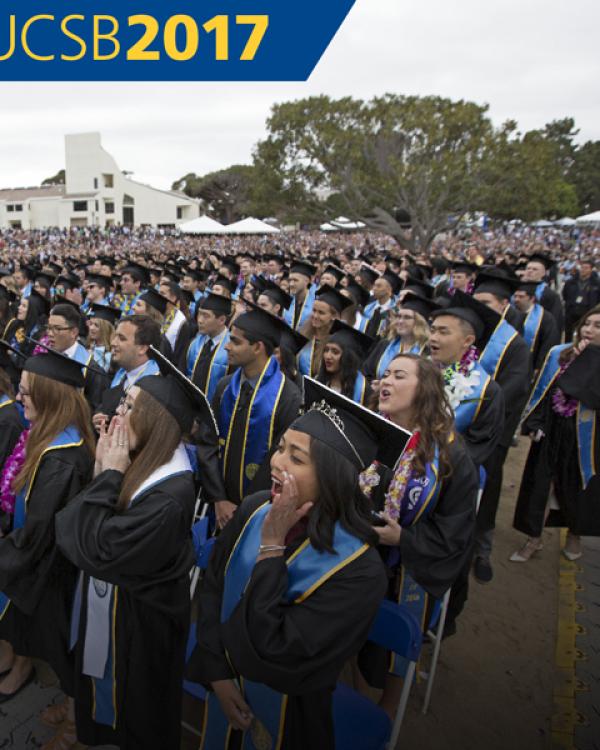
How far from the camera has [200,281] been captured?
10.3 metres

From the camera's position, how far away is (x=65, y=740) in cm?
251

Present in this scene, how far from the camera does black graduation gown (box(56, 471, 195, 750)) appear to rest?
6.50 ft

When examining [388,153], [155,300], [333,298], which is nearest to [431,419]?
[333,298]

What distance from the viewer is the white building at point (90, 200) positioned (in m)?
58.7

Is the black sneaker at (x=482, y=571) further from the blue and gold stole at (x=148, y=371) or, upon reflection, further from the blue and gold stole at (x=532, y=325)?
the blue and gold stole at (x=532, y=325)

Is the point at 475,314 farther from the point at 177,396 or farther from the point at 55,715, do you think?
the point at 55,715

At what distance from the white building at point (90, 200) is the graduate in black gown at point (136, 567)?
61564 mm

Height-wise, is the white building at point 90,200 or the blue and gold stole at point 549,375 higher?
the white building at point 90,200

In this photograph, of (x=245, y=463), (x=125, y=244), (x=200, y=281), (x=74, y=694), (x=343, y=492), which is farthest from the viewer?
(x=125, y=244)

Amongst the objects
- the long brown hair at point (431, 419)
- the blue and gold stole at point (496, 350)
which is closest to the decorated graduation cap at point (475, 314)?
the blue and gold stole at point (496, 350)

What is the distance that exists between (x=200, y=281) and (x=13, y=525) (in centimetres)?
796

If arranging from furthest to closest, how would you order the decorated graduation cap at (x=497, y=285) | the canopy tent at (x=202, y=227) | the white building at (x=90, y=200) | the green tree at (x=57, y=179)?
the green tree at (x=57, y=179)
the white building at (x=90, y=200)
the canopy tent at (x=202, y=227)
the decorated graduation cap at (x=497, y=285)

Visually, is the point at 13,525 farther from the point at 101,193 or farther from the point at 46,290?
the point at 101,193

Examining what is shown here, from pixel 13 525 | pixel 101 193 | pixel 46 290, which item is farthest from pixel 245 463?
pixel 101 193
